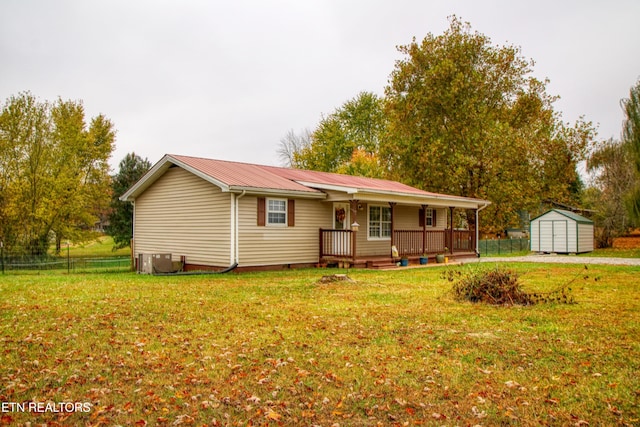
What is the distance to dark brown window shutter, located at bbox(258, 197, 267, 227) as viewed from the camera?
1616 centimetres

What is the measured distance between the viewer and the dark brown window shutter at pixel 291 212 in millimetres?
17062

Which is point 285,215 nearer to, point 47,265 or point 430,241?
point 430,241

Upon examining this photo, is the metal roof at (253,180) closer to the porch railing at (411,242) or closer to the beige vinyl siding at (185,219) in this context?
the beige vinyl siding at (185,219)

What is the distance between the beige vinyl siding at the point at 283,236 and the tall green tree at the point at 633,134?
49.6ft

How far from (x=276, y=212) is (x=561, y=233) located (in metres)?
18.0

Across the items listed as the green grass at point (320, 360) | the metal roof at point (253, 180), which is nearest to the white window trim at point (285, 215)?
the metal roof at point (253, 180)

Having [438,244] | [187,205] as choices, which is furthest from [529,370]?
[438,244]

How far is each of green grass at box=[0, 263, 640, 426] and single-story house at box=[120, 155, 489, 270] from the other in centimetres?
640

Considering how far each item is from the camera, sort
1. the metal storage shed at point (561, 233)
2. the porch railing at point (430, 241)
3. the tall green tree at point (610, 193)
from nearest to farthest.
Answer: the porch railing at point (430, 241), the metal storage shed at point (561, 233), the tall green tree at point (610, 193)

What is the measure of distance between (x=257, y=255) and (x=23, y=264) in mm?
9244

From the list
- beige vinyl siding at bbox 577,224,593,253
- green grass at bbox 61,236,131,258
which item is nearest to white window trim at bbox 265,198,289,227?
beige vinyl siding at bbox 577,224,593,253

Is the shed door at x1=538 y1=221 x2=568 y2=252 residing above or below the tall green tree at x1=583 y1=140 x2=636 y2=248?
below

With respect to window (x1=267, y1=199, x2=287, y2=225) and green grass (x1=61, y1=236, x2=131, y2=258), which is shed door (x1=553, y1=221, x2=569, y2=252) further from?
green grass (x1=61, y1=236, x2=131, y2=258)

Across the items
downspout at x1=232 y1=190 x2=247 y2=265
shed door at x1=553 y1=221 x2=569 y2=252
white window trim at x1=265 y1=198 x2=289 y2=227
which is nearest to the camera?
downspout at x1=232 y1=190 x2=247 y2=265
